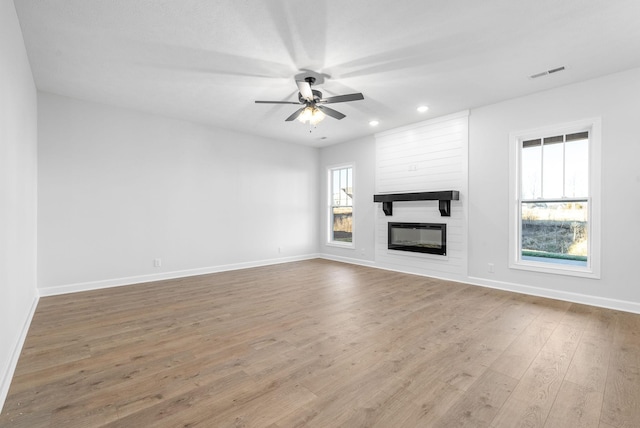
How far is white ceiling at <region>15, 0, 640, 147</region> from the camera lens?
255 centimetres

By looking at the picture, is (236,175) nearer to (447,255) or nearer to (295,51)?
(295,51)

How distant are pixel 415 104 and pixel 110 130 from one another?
494cm

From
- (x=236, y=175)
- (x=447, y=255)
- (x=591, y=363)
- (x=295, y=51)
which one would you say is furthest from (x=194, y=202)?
(x=591, y=363)

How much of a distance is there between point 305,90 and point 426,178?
315cm

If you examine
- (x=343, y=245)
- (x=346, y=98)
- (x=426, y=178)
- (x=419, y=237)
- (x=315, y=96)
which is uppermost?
(x=315, y=96)

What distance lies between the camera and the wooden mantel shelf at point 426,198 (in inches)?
200

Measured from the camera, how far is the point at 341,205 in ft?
24.5

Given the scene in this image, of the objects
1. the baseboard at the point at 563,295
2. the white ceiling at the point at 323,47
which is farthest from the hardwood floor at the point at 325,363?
the white ceiling at the point at 323,47

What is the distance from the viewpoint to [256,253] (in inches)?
261

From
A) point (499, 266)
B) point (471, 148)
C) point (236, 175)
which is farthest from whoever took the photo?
point (236, 175)

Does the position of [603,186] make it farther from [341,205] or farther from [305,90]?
[341,205]

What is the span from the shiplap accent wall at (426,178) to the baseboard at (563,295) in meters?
0.40

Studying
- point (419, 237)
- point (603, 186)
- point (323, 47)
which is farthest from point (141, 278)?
point (603, 186)

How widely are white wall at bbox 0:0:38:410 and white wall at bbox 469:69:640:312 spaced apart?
558cm
